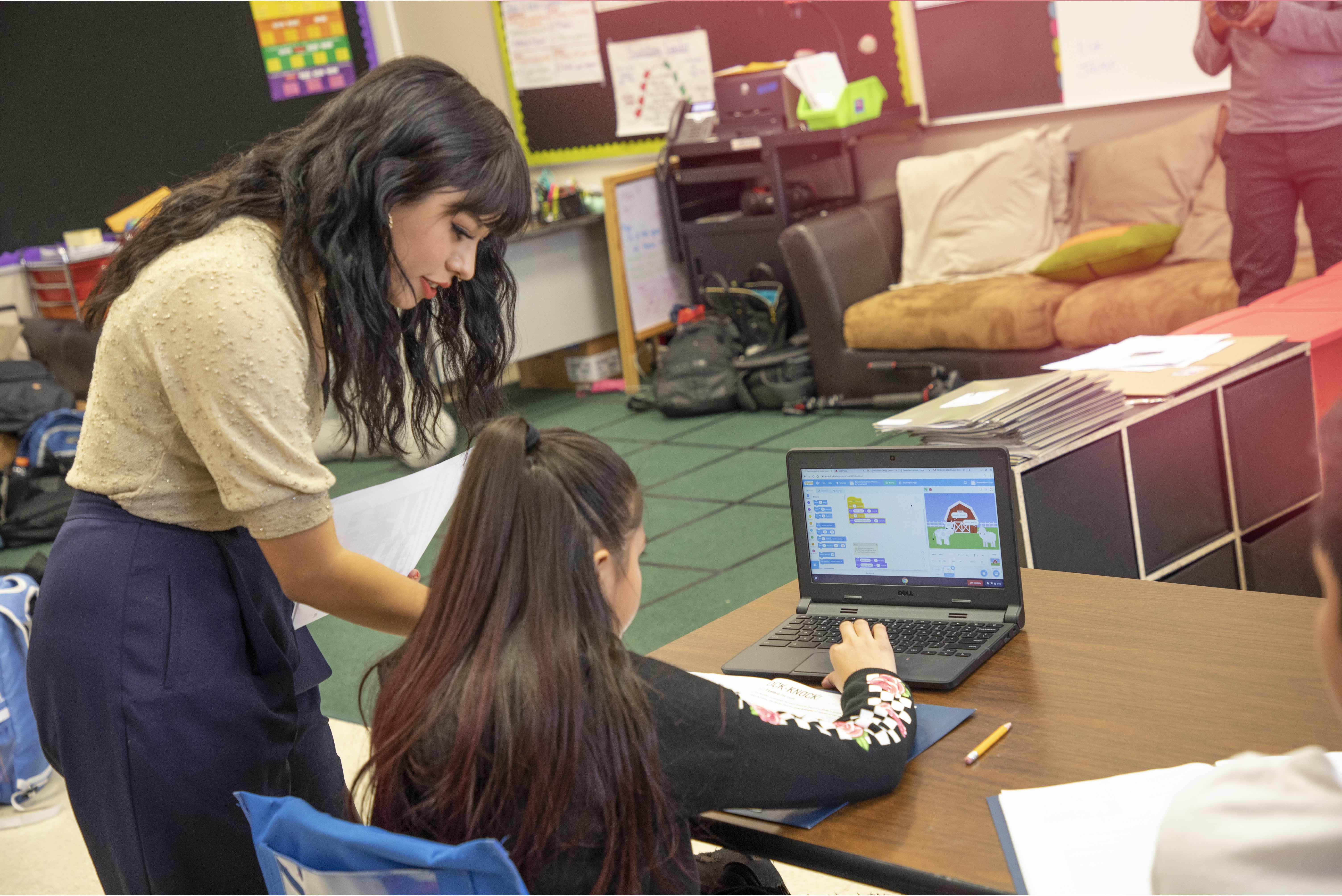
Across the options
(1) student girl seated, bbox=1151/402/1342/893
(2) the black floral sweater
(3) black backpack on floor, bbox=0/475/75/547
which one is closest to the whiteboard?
(2) the black floral sweater

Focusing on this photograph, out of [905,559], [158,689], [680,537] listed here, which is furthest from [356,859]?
[680,537]

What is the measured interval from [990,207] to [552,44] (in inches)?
109

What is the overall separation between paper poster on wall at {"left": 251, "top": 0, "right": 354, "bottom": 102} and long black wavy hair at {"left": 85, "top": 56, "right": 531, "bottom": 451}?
5.26 metres

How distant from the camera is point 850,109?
186 inches

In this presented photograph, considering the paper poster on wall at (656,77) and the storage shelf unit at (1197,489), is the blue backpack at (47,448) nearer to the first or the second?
the paper poster on wall at (656,77)

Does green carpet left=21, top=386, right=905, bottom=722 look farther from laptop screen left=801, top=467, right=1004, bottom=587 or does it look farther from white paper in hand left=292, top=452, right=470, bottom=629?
white paper in hand left=292, top=452, right=470, bottom=629

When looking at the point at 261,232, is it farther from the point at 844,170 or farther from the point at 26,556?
the point at 844,170

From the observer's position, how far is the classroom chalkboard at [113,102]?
221 inches

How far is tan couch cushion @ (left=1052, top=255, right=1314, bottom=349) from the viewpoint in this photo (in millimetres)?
3602

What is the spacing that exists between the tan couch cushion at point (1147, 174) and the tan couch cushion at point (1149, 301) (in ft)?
0.93

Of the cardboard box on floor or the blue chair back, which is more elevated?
the blue chair back

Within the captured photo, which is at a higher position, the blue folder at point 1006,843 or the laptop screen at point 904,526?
the laptop screen at point 904,526

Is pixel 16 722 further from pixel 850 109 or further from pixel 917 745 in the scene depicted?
pixel 850 109

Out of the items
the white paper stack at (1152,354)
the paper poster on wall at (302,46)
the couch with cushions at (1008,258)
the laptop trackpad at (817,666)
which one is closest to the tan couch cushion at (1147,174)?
the couch with cushions at (1008,258)
